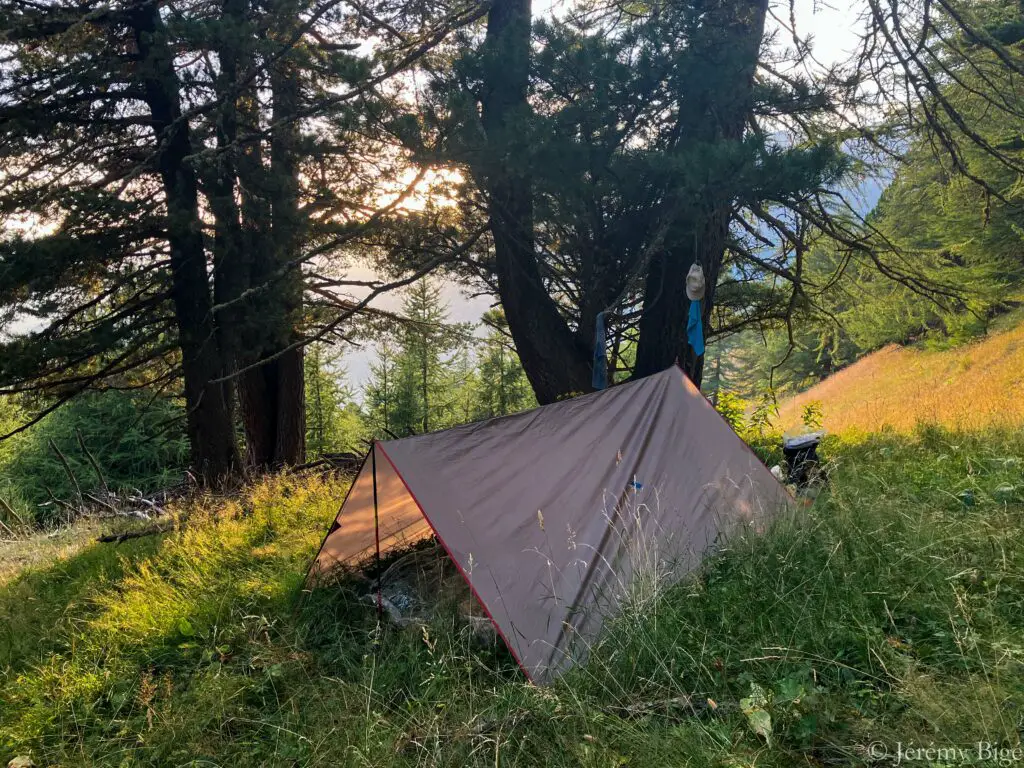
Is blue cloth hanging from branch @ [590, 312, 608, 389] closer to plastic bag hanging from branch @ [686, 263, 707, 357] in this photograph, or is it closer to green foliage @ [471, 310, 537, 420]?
plastic bag hanging from branch @ [686, 263, 707, 357]

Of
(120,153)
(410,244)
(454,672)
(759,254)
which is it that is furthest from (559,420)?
(120,153)

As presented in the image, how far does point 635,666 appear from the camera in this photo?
7.95 ft

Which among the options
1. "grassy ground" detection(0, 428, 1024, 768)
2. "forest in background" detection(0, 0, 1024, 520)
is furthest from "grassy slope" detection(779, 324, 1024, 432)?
"grassy ground" detection(0, 428, 1024, 768)

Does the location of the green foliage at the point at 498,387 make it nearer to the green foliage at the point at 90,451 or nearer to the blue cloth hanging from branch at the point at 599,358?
the green foliage at the point at 90,451

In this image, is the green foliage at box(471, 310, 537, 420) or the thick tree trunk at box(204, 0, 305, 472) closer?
the thick tree trunk at box(204, 0, 305, 472)

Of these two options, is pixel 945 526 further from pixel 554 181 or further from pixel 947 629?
pixel 554 181

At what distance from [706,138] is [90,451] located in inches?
686

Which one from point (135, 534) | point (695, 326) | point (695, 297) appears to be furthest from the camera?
point (135, 534)

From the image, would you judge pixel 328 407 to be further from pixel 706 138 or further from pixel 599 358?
pixel 706 138

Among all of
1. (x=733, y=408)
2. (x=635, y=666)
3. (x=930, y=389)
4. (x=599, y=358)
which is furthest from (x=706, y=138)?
(x=930, y=389)

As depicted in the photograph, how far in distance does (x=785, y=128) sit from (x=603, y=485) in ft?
15.4

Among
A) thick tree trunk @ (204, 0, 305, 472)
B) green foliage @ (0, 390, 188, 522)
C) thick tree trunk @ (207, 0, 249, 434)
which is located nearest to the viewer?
thick tree trunk @ (204, 0, 305, 472)

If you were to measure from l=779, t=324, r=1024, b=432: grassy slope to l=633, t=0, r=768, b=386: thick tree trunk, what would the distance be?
2.79m

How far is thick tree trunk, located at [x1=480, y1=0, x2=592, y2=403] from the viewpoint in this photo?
5203 millimetres
